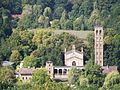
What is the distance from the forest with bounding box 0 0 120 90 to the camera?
161ft

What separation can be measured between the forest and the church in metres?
0.31

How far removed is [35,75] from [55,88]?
358 cm

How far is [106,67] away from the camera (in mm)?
52750

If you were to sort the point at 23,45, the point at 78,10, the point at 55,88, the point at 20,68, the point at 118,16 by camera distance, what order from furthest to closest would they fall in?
1. the point at 78,10
2. the point at 118,16
3. the point at 23,45
4. the point at 20,68
5. the point at 55,88

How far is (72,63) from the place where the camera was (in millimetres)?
54031

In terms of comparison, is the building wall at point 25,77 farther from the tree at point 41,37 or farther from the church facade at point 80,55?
the tree at point 41,37

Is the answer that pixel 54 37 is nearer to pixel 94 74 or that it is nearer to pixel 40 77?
pixel 94 74

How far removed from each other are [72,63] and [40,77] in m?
6.05

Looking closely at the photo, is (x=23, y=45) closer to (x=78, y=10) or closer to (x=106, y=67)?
(x=106, y=67)

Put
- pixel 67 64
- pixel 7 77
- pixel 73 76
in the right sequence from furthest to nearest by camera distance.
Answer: pixel 67 64, pixel 73 76, pixel 7 77

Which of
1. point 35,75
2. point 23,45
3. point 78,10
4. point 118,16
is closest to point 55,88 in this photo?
point 35,75

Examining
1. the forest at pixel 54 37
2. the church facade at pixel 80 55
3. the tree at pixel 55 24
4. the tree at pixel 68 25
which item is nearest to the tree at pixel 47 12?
the forest at pixel 54 37

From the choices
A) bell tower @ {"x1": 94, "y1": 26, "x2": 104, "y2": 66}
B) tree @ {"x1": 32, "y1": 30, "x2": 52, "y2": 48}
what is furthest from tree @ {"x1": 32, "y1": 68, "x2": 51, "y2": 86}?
tree @ {"x1": 32, "y1": 30, "x2": 52, "y2": 48}

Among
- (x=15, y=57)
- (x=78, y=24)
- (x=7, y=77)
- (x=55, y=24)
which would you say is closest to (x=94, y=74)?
(x=7, y=77)
